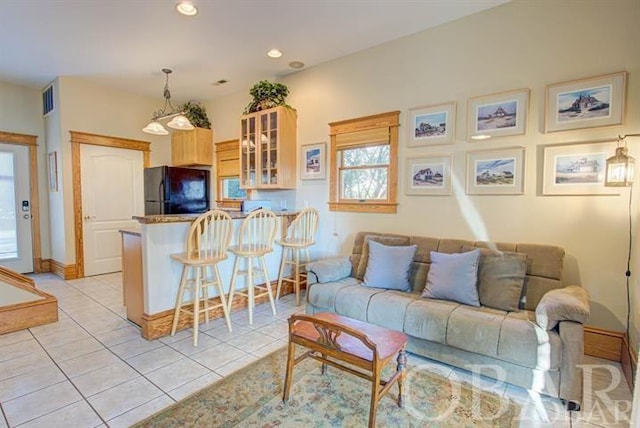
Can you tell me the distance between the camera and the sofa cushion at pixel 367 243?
324 centimetres

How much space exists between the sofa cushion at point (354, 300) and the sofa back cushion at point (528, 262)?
18.2 inches

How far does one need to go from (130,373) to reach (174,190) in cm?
341

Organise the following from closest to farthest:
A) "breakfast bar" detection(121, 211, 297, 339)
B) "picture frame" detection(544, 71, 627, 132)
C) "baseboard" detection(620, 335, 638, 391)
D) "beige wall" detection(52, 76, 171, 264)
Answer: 1. "baseboard" detection(620, 335, 638, 391)
2. "picture frame" detection(544, 71, 627, 132)
3. "breakfast bar" detection(121, 211, 297, 339)
4. "beige wall" detection(52, 76, 171, 264)

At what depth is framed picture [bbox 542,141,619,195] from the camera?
8.13 feet

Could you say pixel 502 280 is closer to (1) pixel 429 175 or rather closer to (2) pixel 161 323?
(1) pixel 429 175

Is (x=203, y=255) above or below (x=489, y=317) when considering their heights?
above

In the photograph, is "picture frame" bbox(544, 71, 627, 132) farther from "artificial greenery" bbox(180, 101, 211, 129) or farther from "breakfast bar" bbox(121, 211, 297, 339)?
"artificial greenery" bbox(180, 101, 211, 129)

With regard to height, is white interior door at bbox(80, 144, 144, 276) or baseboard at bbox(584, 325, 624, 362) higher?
white interior door at bbox(80, 144, 144, 276)

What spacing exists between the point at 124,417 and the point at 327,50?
390cm

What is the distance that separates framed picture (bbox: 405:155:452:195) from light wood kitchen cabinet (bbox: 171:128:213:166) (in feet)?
12.3

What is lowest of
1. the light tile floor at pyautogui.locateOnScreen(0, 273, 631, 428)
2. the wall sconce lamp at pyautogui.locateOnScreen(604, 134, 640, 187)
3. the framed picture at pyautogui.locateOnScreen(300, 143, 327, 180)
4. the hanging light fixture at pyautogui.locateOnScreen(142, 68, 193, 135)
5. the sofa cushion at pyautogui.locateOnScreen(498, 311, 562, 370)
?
the light tile floor at pyautogui.locateOnScreen(0, 273, 631, 428)

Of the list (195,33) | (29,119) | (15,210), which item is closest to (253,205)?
(195,33)

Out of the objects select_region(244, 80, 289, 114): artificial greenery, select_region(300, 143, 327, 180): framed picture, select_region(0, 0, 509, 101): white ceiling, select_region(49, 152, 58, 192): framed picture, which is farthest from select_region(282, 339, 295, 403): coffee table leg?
select_region(49, 152, 58, 192): framed picture

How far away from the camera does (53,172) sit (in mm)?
4910
